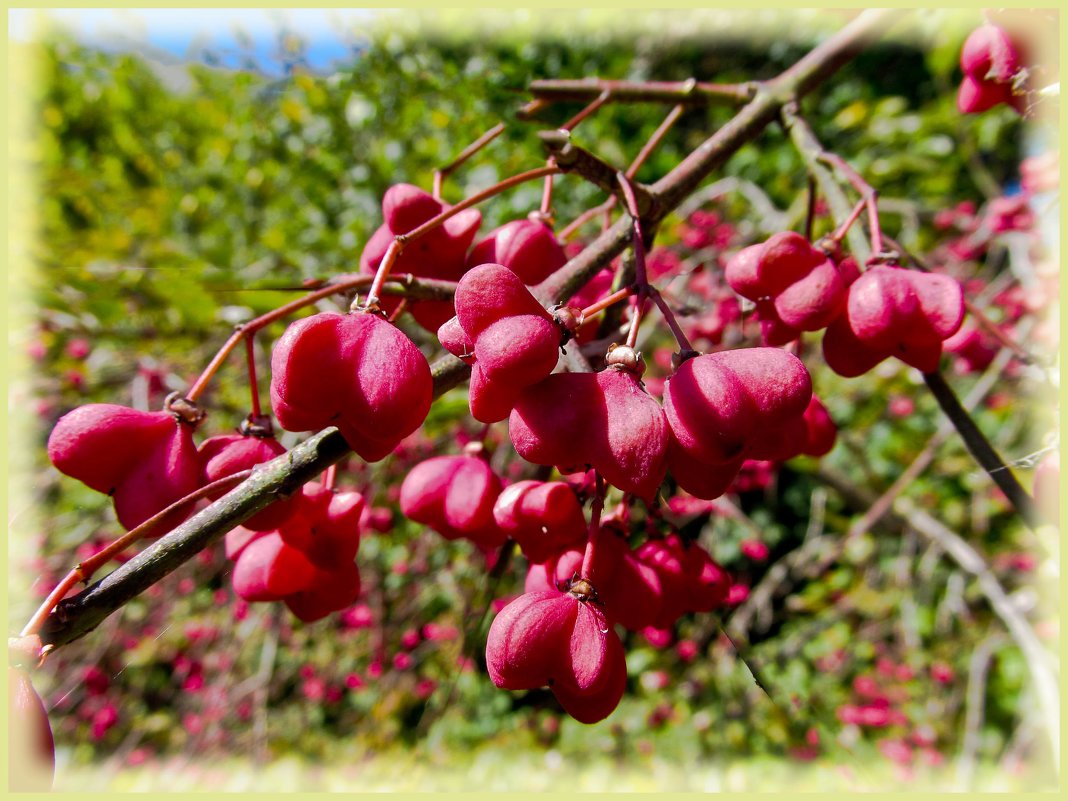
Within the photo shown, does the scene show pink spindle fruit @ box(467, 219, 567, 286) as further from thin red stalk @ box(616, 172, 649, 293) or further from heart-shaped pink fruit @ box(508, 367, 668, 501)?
heart-shaped pink fruit @ box(508, 367, 668, 501)

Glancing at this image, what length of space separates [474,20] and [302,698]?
2.96 m

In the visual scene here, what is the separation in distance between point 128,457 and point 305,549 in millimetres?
169

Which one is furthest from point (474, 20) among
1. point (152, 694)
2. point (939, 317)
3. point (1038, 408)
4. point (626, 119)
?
point (152, 694)

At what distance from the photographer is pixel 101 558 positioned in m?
0.45

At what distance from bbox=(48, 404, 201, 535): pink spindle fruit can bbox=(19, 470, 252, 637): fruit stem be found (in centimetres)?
6

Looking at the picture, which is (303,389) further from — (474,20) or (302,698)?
(302,698)

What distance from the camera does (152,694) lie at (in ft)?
10.3

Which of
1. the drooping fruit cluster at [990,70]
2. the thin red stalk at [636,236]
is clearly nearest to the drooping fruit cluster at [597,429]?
the thin red stalk at [636,236]

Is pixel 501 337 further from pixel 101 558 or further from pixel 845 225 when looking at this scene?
pixel 845 225

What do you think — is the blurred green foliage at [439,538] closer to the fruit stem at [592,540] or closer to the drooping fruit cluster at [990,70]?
the drooping fruit cluster at [990,70]

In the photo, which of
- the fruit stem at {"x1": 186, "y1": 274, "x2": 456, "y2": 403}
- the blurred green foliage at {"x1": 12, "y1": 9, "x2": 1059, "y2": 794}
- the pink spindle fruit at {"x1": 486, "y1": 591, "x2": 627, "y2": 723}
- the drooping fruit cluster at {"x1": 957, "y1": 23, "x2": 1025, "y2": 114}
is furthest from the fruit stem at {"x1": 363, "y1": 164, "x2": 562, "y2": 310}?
the blurred green foliage at {"x1": 12, "y1": 9, "x2": 1059, "y2": 794}

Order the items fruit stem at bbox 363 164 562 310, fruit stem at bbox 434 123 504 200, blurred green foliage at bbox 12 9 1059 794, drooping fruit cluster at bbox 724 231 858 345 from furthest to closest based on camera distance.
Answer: blurred green foliage at bbox 12 9 1059 794 < fruit stem at bbox 434 123 504 200 < drooping fruit cluster at bbox 724 231 858 345 < fruit stem at bbox 363 164 562 310

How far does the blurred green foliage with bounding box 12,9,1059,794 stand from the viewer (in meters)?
2.28

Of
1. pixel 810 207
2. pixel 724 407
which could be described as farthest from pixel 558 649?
pixel 810 207
